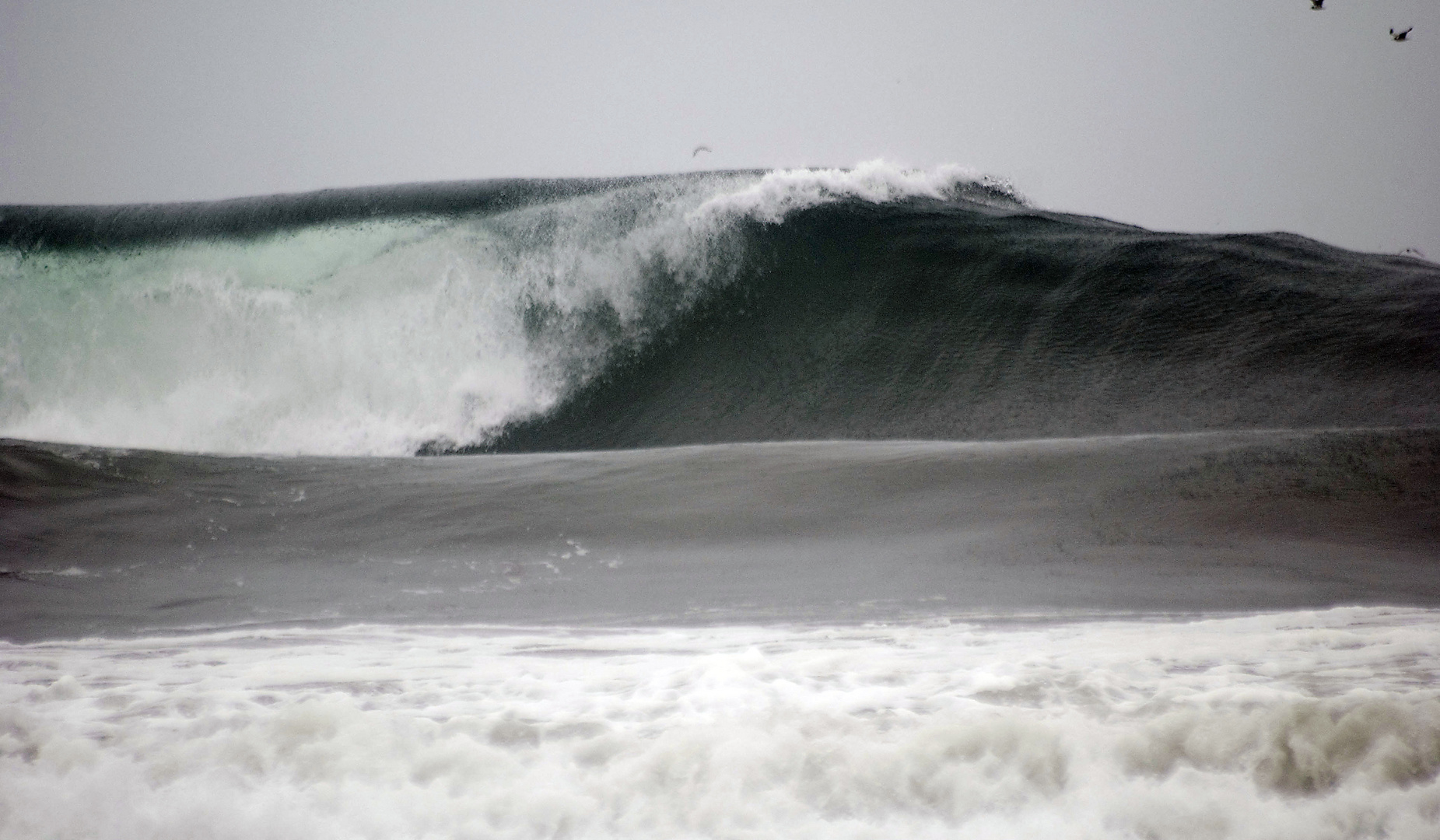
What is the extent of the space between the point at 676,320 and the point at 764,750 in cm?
627

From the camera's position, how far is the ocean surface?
1.29 m

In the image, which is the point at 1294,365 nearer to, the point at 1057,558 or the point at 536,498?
the point at 1057,558

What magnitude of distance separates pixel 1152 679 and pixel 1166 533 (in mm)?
1807

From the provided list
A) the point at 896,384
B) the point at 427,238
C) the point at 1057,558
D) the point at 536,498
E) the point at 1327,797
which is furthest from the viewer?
the point at 427,238

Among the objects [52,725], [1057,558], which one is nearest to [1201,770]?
[52,725]

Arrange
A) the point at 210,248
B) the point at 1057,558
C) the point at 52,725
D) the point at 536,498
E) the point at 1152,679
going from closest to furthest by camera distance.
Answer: the point at 52,725
the point at 1152,679
the point at 1057,558
the point at 536,498
the point at 210,248

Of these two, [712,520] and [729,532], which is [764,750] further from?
[712,520]

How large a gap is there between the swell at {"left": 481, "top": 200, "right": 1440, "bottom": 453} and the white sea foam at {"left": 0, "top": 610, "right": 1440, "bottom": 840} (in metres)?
3.94

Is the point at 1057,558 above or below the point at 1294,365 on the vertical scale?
below

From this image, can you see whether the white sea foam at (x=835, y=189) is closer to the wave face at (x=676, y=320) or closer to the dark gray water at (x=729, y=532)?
the wave face at (x=676, y=320)

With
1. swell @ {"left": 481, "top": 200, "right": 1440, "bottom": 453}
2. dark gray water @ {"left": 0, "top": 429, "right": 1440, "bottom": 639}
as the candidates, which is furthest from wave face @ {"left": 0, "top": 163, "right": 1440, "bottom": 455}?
dark gray water @ {"left": 0, "top": 429, "right": 1440, "bottom": 639}

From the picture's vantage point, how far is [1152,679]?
1.60 meters

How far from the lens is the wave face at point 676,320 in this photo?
580 cm

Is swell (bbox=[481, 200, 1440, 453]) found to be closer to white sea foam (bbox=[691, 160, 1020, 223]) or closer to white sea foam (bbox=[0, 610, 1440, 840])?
white sea foam (bbox=[691, 160, 1020, 223])
